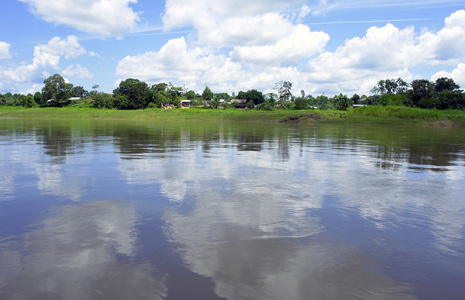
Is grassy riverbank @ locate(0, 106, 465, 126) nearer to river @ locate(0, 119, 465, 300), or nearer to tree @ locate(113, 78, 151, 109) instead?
tree @ locate(113, 78, 151, 109)

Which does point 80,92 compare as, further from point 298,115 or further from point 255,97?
point 298,115

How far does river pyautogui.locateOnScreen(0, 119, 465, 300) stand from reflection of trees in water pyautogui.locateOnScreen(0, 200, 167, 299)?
0.07ft

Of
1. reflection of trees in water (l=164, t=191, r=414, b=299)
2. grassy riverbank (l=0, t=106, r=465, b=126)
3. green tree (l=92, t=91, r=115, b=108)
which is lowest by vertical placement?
reflection of trees in water (l=164, t=191, r=414, b=299)

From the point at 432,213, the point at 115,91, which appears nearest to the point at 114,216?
the point at 432,213

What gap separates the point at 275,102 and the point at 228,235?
114094mm

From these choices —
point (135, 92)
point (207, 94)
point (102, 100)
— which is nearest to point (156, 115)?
point (135, 92)

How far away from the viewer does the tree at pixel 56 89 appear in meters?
115

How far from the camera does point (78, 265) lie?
4898mm

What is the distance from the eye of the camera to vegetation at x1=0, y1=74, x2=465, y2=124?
74.5 metres

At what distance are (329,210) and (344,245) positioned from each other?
6.28 feet

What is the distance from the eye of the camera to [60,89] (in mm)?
116000

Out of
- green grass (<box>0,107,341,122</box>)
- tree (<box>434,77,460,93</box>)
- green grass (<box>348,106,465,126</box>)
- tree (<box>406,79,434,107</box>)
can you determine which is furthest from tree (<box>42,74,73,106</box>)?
tree (<box>434,77,460,93</box>)

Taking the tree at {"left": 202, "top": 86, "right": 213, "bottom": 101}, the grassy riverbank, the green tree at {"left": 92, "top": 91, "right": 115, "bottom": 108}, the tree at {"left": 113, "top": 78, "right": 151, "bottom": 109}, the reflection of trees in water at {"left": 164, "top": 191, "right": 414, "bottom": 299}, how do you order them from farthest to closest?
the tree at {"left": 202, "top": 86, "right": 213, "bottom": 101}, the tree at {"left": 113, "top": 78, "right": 151, "bottom": 109}, the green tree at {"left": 92, "top": 91, "right": 115, "bottom": 108}, the grassy riverbank, the reflection of trees in water at {"left": 164, "top": 191, "right": 414, "bottom": 299}

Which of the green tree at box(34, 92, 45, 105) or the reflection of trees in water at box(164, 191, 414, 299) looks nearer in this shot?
the reflection of trees in water at box(164, 191, 414, 299)
